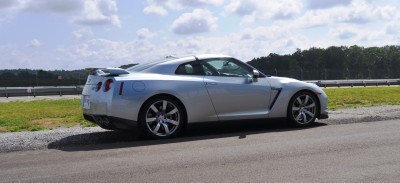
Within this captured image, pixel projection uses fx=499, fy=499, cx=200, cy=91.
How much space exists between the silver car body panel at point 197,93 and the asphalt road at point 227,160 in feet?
1.52

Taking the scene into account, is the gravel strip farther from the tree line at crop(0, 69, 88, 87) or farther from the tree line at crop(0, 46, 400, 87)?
the tree line at crop(0, 69, 88, 87)

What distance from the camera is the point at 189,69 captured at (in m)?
8.47

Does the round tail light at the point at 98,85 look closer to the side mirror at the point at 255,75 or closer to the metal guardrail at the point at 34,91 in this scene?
the side mirror at the point at 255,75

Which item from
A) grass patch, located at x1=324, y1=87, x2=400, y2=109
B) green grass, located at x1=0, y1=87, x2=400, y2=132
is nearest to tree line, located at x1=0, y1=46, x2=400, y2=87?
green grass, located at x1=0, y1=87, x2=400, y2=132

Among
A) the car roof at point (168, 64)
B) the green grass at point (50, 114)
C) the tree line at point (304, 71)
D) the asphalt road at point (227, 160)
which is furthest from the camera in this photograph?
the tree line at point (304, 71)

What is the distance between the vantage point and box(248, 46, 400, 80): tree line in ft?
189

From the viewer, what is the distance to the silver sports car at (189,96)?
25.5ft

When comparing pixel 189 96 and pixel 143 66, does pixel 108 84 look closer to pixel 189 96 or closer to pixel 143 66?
pixel 143 66

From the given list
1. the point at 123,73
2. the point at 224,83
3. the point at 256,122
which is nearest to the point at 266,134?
the point at 256,122

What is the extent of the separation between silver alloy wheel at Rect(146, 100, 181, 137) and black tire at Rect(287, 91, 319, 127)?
2225mm

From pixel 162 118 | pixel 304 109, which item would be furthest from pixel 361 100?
pixel 162 118

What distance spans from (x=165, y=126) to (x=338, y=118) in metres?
4.10

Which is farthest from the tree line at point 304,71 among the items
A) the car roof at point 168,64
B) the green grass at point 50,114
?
the green grass at point 50,114

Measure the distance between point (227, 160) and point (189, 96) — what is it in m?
2.30
